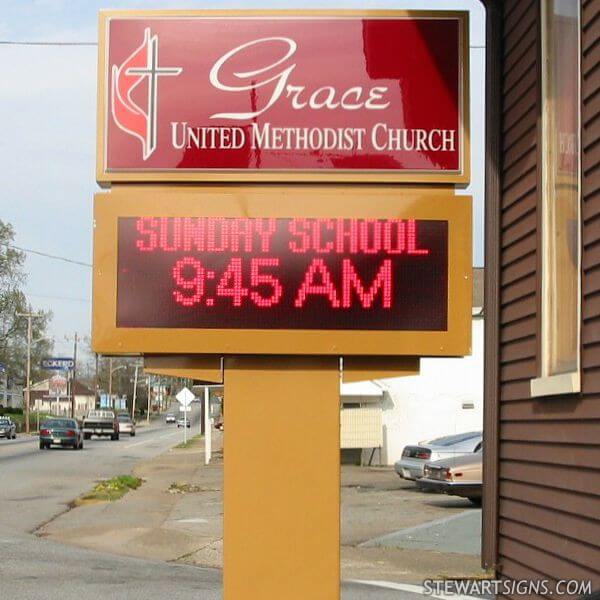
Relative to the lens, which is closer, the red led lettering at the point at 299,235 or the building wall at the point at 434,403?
the red led lettering at the point at 299,235

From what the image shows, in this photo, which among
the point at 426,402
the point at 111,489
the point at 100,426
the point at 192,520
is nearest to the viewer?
the point at 192,520

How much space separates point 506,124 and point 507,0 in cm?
88

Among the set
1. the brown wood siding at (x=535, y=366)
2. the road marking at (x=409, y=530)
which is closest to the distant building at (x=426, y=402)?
the road marking at (x=409, y=530)

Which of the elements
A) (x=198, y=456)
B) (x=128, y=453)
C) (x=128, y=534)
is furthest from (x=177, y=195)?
(x=128, y=453)

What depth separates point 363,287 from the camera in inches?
260

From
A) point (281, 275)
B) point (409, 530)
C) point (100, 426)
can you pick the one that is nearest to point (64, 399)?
point (100, 426)

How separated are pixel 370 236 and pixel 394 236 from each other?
14 centimetres

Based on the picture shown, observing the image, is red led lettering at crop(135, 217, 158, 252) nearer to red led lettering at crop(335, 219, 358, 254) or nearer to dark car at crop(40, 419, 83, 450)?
red led lettering at crop(335, 219, 358, 254)

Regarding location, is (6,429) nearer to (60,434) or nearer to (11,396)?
(60,434)

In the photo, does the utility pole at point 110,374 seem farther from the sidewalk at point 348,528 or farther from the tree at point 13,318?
the sidewalk at point 348,528

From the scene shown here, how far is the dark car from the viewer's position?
50.3 m

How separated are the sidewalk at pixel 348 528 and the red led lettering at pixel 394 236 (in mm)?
6801

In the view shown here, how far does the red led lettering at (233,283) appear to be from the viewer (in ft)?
21.7

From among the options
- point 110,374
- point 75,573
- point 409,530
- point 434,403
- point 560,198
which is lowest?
point 110,374
